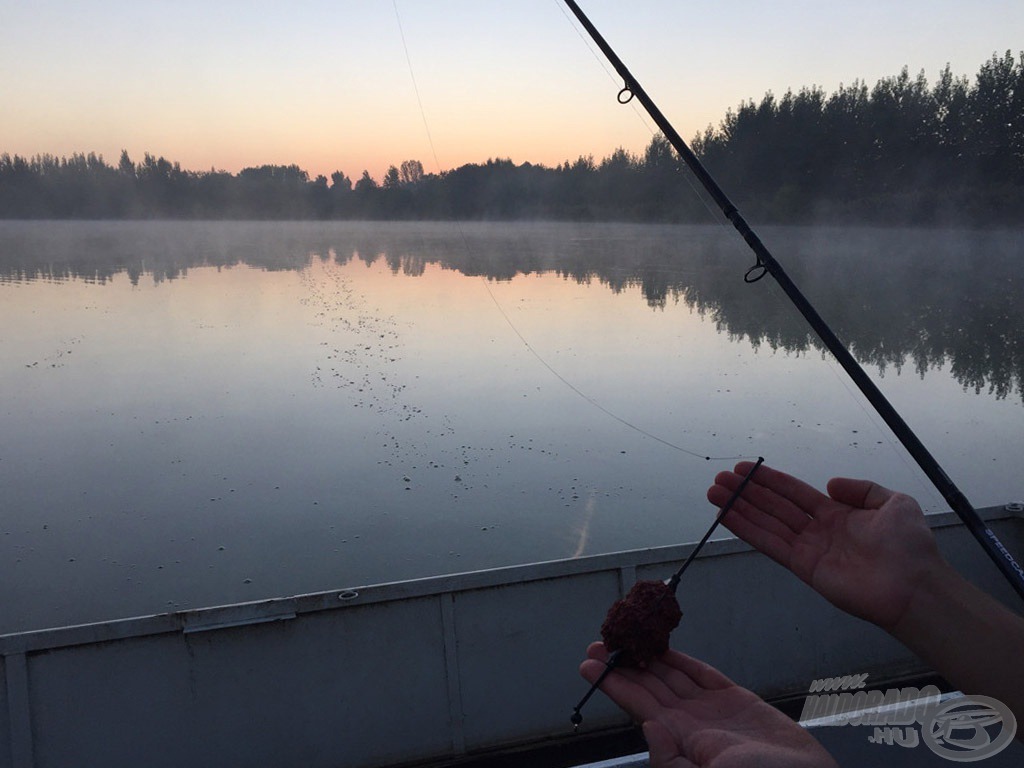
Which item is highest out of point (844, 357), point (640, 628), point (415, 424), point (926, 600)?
point (844, 357)

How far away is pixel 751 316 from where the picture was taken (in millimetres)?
21547

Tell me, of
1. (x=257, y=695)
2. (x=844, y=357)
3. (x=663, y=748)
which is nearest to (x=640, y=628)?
(x=663, y=748)

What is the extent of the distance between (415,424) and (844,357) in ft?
27.2

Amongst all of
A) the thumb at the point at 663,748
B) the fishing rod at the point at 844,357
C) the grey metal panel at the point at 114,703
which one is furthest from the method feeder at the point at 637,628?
the grey metal panel at the point at 114,703

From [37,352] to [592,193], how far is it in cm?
6145

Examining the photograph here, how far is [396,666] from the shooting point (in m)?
3.56

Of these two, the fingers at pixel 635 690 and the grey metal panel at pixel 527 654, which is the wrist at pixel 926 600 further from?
the grey metal panel at pixel 527 654

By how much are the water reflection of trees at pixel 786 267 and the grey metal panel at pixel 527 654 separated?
39.5ft

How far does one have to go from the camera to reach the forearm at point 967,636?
148cm

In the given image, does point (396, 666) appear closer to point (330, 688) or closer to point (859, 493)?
point (330, 688)

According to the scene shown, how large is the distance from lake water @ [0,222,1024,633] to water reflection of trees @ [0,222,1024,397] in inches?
9.6

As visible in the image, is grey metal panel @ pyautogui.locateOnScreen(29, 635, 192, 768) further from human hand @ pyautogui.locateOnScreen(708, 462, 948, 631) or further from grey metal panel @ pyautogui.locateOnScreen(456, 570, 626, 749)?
human hand @ pyautogui.locateOnScreen(708, 462, 948, 631)

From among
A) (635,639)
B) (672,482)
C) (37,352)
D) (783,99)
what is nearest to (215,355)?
(37,352)

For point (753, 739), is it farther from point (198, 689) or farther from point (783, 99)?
point (783, 99)
